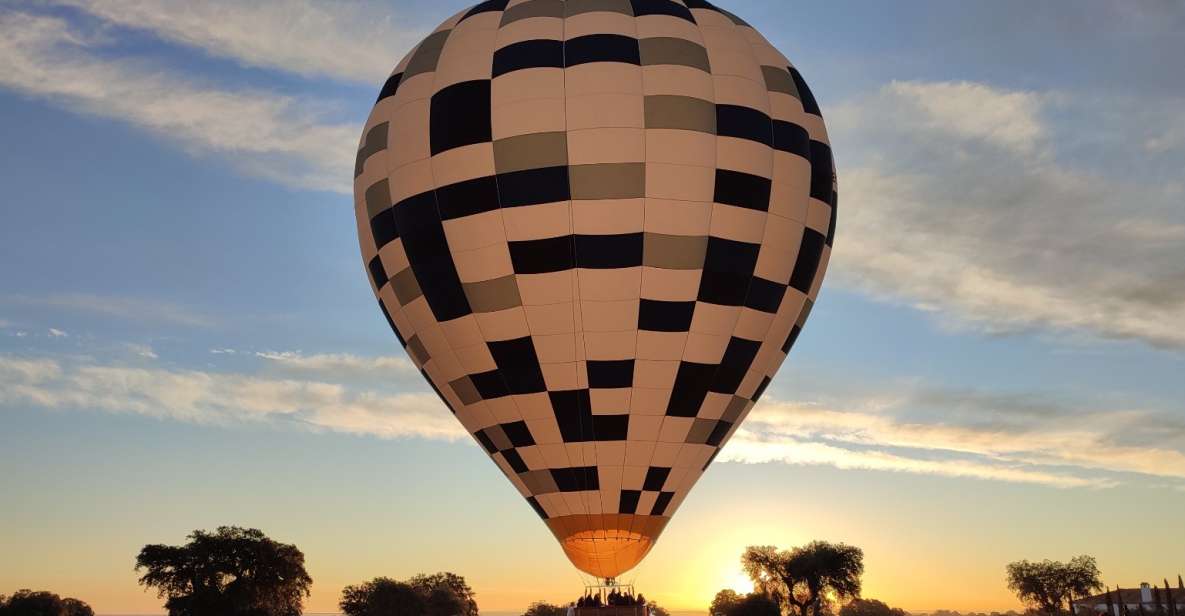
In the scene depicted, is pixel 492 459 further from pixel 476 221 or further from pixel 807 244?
pixel 807 244

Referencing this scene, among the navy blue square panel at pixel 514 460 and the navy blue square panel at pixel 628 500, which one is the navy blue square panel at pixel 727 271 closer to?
the navy blue square panel at pixel 628 500

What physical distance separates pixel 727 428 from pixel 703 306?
3257 mm

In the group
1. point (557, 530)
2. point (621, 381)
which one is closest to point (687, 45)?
point (621, 381)

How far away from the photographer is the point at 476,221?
21.9m

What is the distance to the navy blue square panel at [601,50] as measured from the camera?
22.2m

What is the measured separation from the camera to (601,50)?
2233 cm

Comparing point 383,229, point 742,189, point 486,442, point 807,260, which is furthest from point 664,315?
point 383,229

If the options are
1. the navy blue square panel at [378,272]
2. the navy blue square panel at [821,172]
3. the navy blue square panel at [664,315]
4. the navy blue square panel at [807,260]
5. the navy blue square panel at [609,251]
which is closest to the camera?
the navy blue square panel at [609,251]

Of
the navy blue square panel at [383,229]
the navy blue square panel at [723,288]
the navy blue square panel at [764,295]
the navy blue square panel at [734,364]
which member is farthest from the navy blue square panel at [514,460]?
the navy blue square panel at [764,295]

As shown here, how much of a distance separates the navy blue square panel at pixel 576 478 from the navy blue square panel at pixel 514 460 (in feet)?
2.67

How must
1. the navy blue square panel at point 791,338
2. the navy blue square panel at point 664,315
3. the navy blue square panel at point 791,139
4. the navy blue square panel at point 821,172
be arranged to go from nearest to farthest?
the navy blue square panel at point 664,315 < the navy blue square panel at point 791,139 < the navy blue square panel at point 821,172 < the navy blue square panel at point 791,338

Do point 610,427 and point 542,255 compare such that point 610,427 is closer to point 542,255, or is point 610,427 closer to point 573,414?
point 573,414

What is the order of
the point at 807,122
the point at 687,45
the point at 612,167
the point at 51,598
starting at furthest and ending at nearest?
the point at 51,598 → the point at 807,122 → the point at 687,45 → the point at 612,167

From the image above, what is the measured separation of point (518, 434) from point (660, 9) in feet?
31.3
